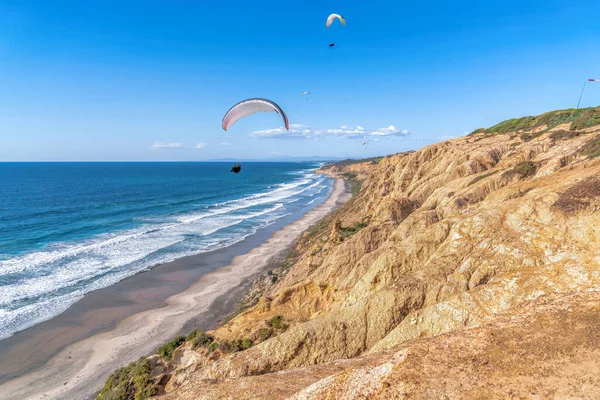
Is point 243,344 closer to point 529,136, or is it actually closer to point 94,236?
point 529,136

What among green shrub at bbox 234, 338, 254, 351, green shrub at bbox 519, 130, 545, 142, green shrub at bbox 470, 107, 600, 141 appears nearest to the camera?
green shrub at bbox 234, 338, 254, 351

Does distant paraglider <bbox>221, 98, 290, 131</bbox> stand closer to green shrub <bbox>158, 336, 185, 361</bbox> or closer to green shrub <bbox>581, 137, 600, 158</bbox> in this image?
green shrub <bbox>158, 336, 185, 361</bbox>

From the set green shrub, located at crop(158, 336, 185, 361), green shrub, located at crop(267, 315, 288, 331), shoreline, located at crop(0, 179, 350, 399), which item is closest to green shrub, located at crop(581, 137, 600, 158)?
green shrub, located at crop(267, 315, 288, 331)

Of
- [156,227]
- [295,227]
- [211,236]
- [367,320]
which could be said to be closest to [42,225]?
[156,227]

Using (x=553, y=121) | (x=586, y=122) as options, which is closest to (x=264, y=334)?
(x=586, y=122)

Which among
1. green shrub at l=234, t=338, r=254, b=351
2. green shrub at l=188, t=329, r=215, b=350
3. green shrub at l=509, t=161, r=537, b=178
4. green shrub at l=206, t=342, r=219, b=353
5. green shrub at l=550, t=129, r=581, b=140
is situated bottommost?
green shrub at l=188, t=329, r=215, b=350
